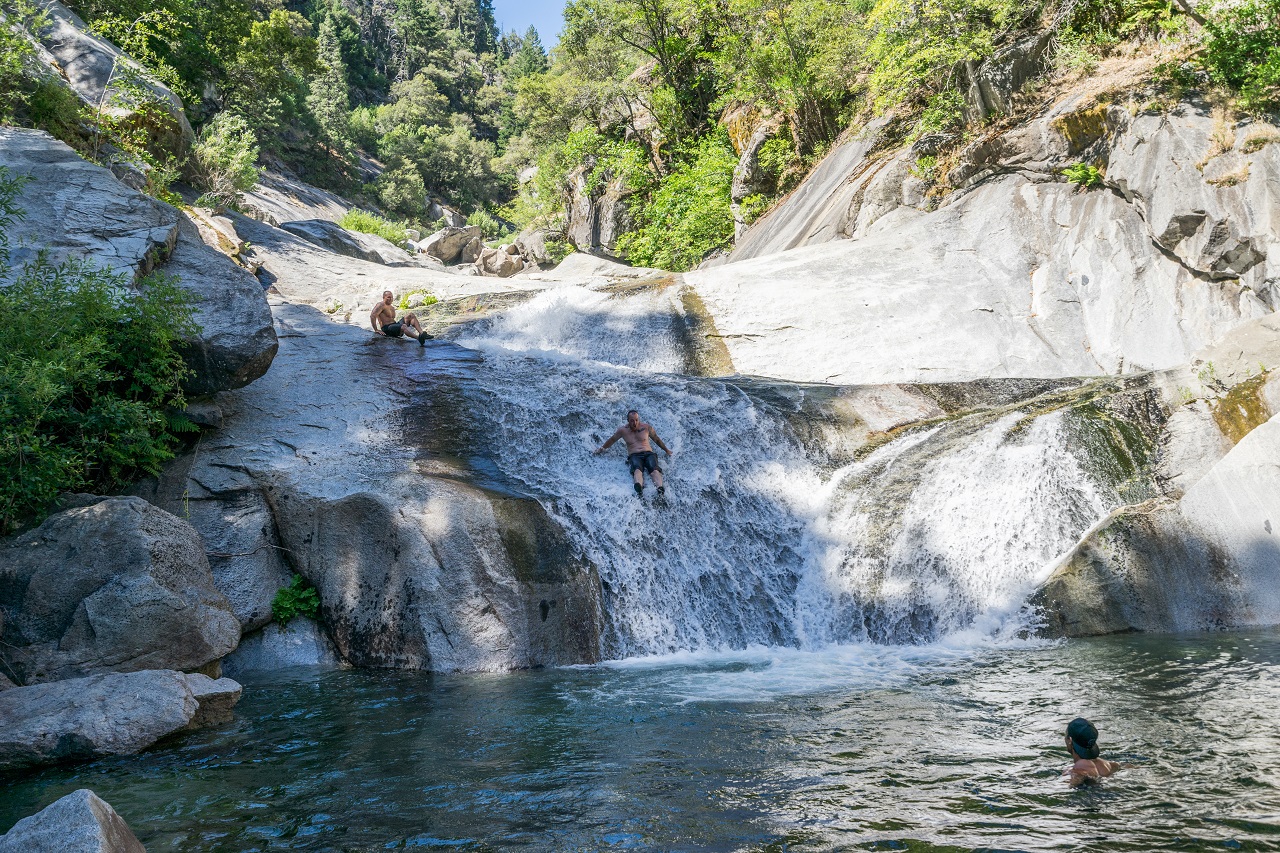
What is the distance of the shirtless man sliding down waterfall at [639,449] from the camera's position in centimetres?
1098

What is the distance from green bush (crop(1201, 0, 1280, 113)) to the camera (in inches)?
530

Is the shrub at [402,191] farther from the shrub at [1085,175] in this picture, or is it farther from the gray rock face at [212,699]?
the gray rock face at [212,699]

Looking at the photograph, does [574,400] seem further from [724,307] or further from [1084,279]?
[1084,279]

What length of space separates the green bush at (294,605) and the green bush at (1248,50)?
16019mm

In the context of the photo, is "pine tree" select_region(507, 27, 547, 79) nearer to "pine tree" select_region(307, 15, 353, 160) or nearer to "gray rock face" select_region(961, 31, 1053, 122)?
"pine tree" select_region(307, 15, 353, 160)

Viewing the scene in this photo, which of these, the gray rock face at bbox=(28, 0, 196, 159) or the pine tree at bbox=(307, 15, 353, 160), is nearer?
the gray rock face at bbox=(28, 0, 196, 159)

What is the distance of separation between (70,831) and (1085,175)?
17712mm

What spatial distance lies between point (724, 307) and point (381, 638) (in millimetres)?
9968

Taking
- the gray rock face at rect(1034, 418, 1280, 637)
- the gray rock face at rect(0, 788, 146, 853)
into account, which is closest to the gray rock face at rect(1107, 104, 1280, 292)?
the gray rock face at rect(1034, 418, 1280, 637)

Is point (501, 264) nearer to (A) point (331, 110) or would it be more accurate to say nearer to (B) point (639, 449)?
(A) point (331, 110)

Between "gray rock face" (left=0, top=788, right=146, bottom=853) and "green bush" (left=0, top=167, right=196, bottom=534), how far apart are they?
5.73m

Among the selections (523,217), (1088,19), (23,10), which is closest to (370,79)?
(523,217)

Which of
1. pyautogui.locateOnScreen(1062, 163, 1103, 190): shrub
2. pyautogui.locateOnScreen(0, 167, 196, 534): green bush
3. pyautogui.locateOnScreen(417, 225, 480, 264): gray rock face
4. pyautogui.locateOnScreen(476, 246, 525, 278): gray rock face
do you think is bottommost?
pyautogui.locateOnScreen(0, 167, 196, 534): green bush

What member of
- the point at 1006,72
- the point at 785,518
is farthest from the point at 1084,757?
the point at 1006,72
